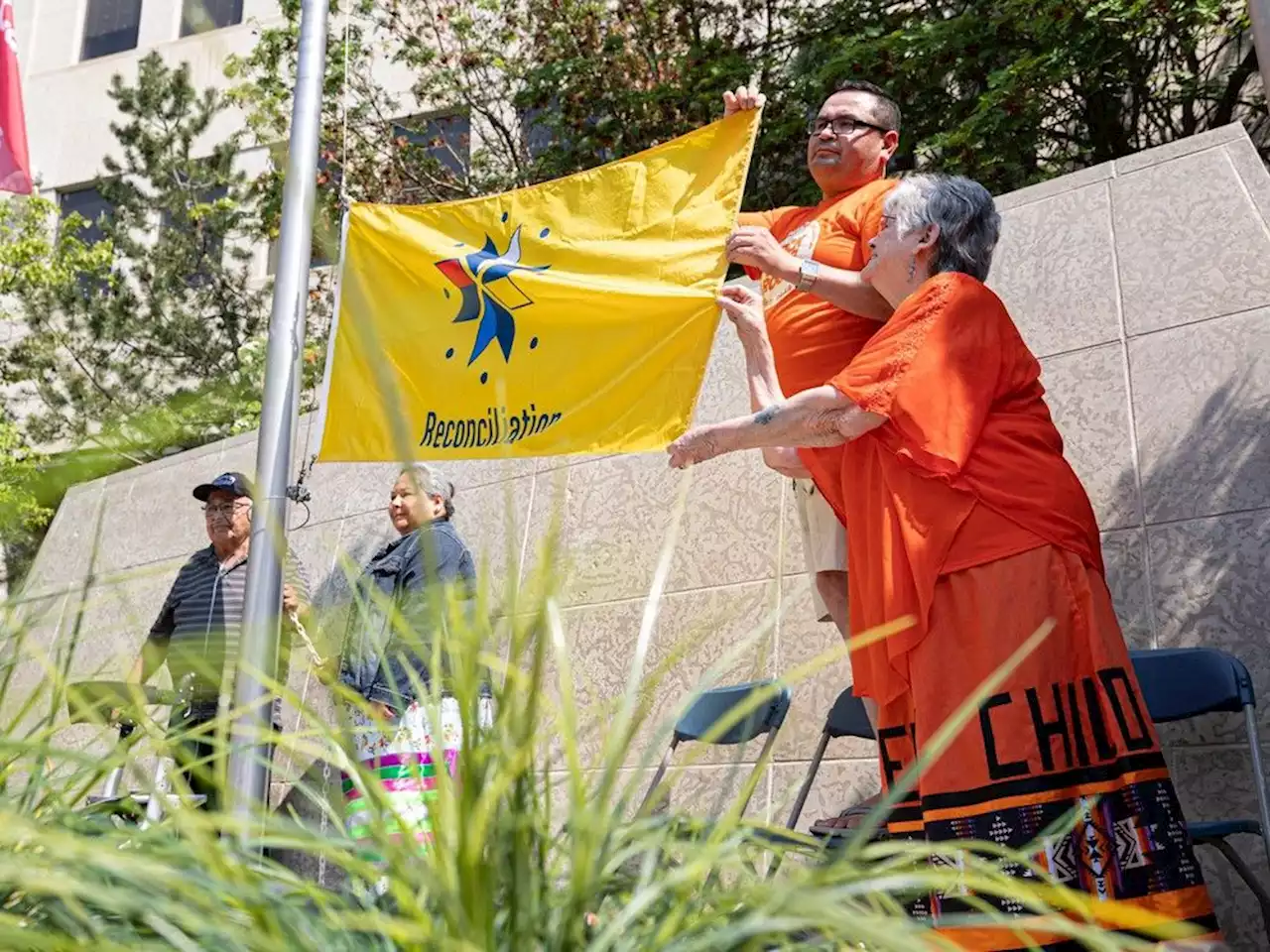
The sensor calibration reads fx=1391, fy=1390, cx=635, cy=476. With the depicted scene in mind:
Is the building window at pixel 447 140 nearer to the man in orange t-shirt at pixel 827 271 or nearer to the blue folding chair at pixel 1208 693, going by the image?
the man in orange t-shirt at pixel 827 271

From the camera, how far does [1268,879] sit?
355cm

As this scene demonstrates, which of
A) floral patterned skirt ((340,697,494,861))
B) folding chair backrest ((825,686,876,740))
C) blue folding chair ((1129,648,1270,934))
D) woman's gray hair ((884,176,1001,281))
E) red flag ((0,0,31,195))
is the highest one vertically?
red flag ((0,0,31,195))

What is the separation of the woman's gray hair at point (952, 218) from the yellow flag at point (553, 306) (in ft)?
3.79

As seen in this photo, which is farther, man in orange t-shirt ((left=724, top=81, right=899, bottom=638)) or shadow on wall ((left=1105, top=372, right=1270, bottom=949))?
shadow on wall ((left=1105, top=372, right=1270, bottom=949))

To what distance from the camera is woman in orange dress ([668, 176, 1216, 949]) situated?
2.39 meters

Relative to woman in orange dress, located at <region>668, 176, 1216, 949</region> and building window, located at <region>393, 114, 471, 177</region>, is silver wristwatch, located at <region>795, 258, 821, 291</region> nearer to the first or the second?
woman in orange dress, located at <region>668, 176, 1216, 949</region>

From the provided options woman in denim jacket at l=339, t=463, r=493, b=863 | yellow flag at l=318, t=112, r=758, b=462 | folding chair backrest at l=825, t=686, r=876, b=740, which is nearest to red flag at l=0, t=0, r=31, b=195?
yellow flag at l=318, t=112, r=758, b=462

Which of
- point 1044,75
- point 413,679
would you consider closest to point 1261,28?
point 413,679

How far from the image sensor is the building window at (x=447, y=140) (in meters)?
11.5

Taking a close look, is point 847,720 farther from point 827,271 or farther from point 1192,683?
point 827,271

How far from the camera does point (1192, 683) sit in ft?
11.1

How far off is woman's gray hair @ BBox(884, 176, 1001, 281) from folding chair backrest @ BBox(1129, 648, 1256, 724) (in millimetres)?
1146

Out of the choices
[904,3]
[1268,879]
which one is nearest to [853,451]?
[1268,879]

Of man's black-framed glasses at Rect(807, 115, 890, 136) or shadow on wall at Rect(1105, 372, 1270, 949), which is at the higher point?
man's black-framed glasses at Rect(807, 115, 890, 136)
